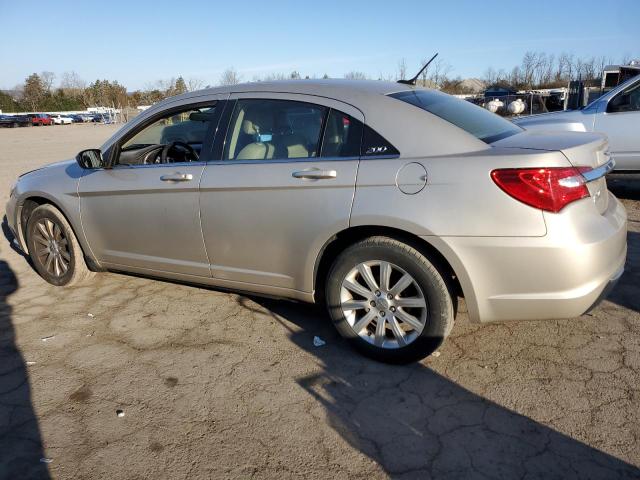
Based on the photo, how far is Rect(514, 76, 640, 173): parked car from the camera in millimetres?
6703

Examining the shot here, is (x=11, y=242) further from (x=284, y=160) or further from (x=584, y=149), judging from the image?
(x=584, y=149)

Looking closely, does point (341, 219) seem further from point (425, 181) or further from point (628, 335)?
point (628, 335)

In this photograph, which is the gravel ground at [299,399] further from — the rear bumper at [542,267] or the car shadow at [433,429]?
the rear bumper at [542,267]

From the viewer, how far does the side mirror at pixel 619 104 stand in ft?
22.2

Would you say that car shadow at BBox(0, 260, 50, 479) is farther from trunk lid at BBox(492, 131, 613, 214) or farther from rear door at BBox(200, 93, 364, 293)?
trunk lid at BBox(492, 131, 613, 214)

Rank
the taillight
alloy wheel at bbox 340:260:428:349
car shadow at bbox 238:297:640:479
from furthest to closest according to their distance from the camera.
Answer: alloy wheel at bbox 340:260:428:349, the taillight, car shadow at bbox 238:297:640:479

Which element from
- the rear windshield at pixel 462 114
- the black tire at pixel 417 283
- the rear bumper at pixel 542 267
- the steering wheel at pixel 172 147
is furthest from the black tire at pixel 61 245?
the rear bumper at pixel 542 267

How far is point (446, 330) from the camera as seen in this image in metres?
2.90

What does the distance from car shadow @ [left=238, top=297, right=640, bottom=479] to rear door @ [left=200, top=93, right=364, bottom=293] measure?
70 centimetres

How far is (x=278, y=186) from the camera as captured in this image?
320cm

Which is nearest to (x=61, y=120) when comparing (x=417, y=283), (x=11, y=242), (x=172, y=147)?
(x=11, y=242)

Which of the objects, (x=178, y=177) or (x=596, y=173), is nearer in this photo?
(x=596, y=173)

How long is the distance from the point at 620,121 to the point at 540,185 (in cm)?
528

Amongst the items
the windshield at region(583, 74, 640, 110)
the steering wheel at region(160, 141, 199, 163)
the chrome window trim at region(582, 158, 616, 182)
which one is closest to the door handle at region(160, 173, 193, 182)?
the steering wheel at region(160, 141, 199, 163)
